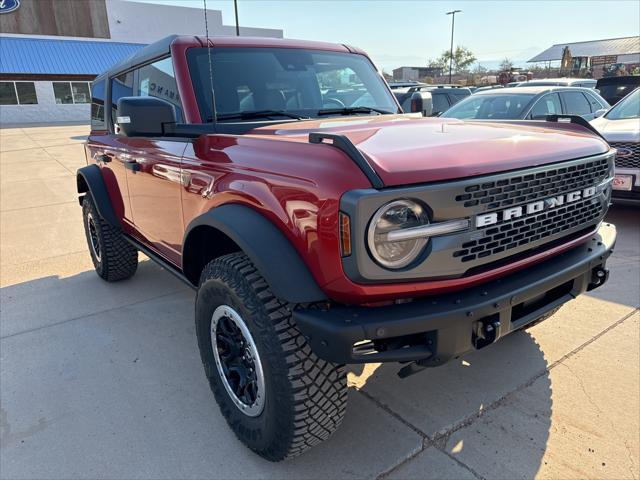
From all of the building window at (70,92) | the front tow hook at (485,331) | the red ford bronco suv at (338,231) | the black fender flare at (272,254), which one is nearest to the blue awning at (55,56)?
the building window at (70,92)

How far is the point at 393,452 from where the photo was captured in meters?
2.25

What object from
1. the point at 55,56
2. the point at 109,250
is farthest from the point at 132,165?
the point at 55,56

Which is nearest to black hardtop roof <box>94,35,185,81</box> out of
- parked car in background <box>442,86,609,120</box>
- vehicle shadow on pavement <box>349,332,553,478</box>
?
vehicle shadow on pavement <box>349,332,553,478</box>

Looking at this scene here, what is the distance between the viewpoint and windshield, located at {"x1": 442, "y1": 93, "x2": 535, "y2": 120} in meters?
7.21

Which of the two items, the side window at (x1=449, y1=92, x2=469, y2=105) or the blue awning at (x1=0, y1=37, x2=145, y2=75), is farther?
the blue awning at (x1=0, y1=37, x2=145, y2=75)

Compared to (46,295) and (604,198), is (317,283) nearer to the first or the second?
(604,198)

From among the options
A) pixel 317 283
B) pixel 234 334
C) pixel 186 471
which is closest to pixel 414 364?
pixel 317 283

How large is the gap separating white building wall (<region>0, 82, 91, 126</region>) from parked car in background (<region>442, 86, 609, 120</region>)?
2927cm

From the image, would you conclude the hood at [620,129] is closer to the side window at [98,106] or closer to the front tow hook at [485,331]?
the front tow hook at [485,331]

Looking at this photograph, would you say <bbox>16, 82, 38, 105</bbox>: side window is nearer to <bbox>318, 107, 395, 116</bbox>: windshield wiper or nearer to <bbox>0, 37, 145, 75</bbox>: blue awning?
<bbox>0, 37, 145, 75</bbox>: blue awning

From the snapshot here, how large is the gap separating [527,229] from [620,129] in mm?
5042

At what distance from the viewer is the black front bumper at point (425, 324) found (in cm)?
164

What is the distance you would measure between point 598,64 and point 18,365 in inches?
2285

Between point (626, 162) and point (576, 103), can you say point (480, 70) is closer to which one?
point (576, 103)
